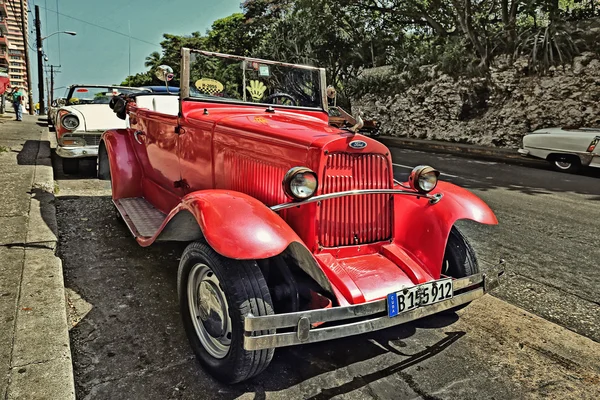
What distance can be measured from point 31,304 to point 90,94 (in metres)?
7.42

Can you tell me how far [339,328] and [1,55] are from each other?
2501 inches

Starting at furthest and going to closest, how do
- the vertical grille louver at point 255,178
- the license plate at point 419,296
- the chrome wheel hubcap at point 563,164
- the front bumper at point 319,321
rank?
the chrome wheel hubcap at point 563,164 → the vertical grille louver at point 255,178 → the license plate at point 419,296 → the front bumper at point 319,321

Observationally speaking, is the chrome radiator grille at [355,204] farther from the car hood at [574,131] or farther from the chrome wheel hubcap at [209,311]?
the car hood at [574,131]

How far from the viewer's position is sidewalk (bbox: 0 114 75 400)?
2.04 metres

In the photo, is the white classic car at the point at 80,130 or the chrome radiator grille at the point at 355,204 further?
the white classic car at the point at 80,130

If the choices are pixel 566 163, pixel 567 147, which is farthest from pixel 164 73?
pixel 566 163

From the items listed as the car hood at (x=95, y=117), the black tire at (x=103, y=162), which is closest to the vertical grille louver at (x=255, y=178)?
the black tire at (x=103, y=162)

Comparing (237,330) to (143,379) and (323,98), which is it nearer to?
(143,379)

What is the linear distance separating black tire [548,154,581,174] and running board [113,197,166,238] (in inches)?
394

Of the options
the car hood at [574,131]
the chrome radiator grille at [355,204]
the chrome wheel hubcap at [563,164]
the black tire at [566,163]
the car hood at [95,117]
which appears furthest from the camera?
the chrome wheel hubcap at [563,164]

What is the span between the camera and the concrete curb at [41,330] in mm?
2008

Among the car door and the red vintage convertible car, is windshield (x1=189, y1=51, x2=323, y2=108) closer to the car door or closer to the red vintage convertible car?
the red vintage convertible car

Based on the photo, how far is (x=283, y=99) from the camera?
3.95 meters

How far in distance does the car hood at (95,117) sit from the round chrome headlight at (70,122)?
7cm
